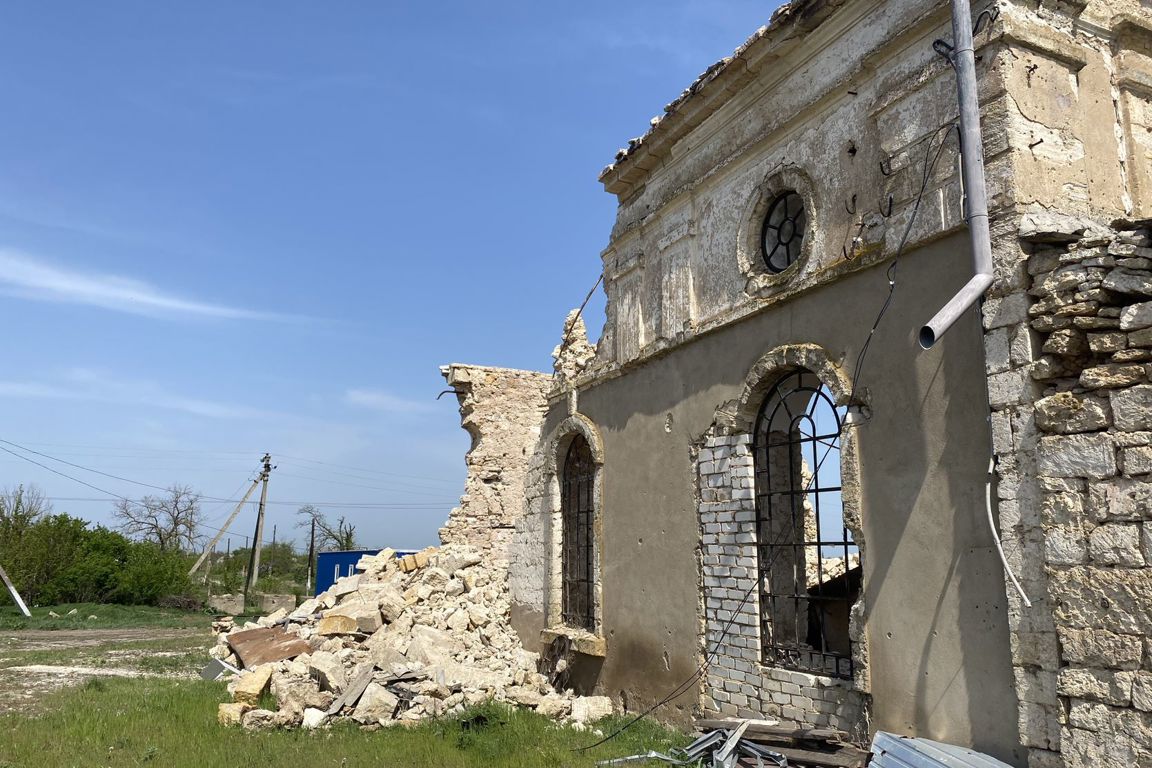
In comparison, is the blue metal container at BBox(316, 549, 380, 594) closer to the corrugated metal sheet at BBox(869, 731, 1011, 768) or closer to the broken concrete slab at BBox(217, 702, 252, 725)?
the broken concrete slab at BBox(217, 702, 252, 725)

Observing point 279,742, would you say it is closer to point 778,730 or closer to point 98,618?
point 778,730

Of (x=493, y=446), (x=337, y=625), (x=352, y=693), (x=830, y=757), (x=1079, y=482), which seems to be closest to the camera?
(x=1079, y=482)

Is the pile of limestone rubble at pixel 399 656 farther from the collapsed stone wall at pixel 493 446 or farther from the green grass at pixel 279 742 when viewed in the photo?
the collapsed stone wall at pixel 493 446

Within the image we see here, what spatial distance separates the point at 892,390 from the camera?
6160mm

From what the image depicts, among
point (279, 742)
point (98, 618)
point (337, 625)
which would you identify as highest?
point (337, 625)

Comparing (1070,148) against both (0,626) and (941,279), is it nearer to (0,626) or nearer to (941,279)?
(941,279)

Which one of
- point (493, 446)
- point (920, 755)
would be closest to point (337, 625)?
point (493, 446)

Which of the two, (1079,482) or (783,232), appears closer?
(1079,482)

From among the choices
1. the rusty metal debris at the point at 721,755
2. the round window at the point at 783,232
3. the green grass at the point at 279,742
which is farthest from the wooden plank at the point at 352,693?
the round window at the point at 783,232

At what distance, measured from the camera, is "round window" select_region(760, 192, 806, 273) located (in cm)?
776

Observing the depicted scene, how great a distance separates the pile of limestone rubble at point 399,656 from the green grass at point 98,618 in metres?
10.1

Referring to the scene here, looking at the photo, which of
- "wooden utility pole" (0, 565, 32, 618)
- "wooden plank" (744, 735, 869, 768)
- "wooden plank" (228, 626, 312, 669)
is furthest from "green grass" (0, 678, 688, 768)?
"wooden utility pole" (0, 565, 32, 618)

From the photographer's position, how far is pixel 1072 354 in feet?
15.9

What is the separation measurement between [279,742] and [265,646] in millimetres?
4089
